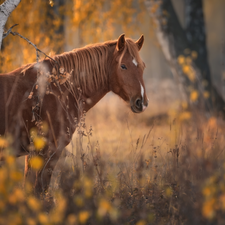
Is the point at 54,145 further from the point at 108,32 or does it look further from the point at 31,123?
the point at 108,32

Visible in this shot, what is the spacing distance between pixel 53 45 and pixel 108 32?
2338 millimetres

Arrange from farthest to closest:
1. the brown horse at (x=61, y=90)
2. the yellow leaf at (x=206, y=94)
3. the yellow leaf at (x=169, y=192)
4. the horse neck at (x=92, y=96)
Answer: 1. the yellow leaf at (x=206, y=94)
2. the horse neck at (x=92, y=96)
3. the brown horse at (x=61, y=90)
4. the yellow leaf at (x=169, y=192)

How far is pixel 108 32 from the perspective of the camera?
912 centimetres

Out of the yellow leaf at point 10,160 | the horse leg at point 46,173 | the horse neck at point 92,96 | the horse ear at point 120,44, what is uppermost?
the horse ear at point 120,44

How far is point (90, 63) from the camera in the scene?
141 inches

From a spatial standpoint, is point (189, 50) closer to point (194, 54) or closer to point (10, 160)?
point (194, 54)

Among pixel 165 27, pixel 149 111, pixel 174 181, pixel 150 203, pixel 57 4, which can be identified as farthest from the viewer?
pixel 149 111

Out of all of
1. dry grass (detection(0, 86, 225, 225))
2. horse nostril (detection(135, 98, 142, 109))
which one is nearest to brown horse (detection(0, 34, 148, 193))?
horse nostril (detection(135, 98, 142, 109))

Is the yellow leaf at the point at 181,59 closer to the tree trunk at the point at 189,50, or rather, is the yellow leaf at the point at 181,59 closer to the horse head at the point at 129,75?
the tree trunk at the point at 189,50

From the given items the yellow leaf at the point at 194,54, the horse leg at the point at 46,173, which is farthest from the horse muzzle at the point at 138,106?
the yellow leaf at the point at 194,54

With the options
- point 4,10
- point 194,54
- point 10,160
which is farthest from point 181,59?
point 10,160

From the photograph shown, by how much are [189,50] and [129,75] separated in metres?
4.32

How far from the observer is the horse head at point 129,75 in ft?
11.1

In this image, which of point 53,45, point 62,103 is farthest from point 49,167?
point 53,45
